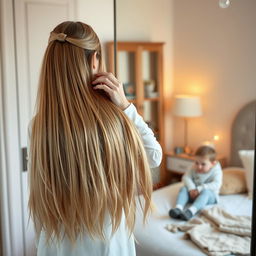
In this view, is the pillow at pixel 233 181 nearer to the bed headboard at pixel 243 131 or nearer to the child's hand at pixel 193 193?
the bed headboard at pixel 243 131

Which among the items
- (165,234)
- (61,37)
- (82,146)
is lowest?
(165,234)

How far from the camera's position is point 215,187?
151 centimetres

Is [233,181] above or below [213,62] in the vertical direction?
below

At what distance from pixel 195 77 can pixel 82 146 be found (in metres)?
0.86

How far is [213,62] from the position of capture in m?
1.46

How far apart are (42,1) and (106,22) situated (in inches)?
9.0

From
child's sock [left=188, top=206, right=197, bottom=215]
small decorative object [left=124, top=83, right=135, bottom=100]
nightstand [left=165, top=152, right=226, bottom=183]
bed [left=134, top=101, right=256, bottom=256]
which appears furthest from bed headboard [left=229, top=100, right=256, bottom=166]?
small decorative object [left=124, top=83, right=135, bottom=100]

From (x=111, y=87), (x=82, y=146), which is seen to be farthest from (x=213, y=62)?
(x=82, y=146)

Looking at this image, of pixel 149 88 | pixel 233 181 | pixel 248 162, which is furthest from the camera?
pixel 149 88

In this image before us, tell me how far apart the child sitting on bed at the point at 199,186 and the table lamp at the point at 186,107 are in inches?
3.4

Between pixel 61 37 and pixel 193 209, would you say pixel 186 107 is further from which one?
pixel 61 37

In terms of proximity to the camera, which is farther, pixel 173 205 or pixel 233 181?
pixel 173 205

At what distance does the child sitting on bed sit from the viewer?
4.85ft

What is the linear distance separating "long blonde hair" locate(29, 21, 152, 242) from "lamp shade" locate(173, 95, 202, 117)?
0.62 m
